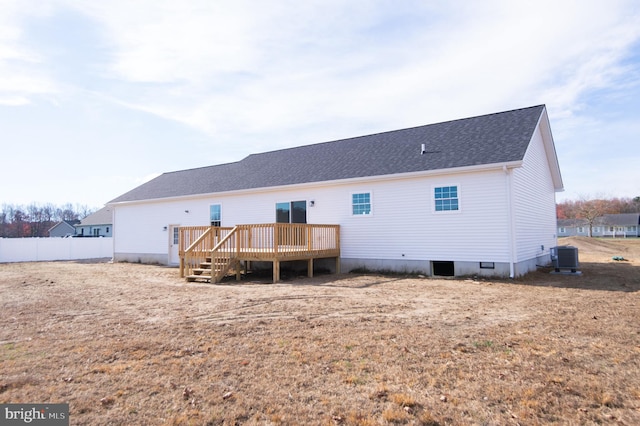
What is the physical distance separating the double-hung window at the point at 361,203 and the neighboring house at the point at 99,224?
34566mm

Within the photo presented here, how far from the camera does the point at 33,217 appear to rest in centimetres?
7375

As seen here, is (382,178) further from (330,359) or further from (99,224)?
(99,224)

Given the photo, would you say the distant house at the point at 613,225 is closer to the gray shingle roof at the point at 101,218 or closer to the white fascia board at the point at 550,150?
the white fascia board at the point at 550,150

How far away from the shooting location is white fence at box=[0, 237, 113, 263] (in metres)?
23.0

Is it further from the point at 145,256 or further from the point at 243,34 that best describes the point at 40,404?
the point at 145,256

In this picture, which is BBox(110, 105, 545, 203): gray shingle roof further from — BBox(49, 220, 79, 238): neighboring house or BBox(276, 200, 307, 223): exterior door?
BBox(49, 220, 79, 238): neighboring house

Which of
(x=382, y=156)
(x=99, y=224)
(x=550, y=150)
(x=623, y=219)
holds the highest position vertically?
(x=550, y=150)

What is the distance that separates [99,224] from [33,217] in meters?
47.2

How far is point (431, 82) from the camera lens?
13.3 meters

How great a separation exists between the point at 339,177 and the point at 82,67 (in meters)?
8.43

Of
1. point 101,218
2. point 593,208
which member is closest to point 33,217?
point 101,218

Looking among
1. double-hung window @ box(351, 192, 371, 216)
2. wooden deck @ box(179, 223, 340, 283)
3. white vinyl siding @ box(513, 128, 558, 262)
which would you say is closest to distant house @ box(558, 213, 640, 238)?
white vinyl siding @ box(513, 128, 558, 262)

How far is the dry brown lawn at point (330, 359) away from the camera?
2.99 meters

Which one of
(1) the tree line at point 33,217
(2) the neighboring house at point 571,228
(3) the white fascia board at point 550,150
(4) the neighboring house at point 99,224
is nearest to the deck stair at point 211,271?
(3) the white fascia board at point 550,150
